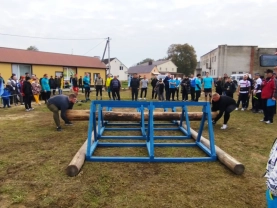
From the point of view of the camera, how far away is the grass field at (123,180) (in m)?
3.07

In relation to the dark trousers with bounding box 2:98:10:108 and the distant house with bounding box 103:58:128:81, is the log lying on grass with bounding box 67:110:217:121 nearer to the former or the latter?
the dark trousers with bounding box 2:98:10:108

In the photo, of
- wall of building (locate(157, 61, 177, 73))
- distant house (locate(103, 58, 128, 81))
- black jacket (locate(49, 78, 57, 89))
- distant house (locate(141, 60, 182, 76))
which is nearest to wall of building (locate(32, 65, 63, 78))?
black jacket (locate(49, 78, 57, 89))

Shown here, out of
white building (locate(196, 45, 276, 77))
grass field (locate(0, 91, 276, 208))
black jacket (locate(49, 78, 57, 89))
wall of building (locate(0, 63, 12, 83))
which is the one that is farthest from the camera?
white building (locate(196, 45, 276, 77))

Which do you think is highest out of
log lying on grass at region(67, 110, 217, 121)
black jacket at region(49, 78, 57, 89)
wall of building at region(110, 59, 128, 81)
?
wall of building at region(110, 59, 128, 81)

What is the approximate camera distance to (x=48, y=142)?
5684 millimetres

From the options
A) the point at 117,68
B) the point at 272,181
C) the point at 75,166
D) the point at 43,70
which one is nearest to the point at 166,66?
the point at 117,68

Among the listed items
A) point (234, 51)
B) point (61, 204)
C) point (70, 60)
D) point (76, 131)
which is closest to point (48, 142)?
point (76, 131)

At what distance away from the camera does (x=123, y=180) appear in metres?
3.66

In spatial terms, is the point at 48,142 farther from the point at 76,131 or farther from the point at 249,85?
the point at 249,85

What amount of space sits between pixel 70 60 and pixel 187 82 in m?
20.8

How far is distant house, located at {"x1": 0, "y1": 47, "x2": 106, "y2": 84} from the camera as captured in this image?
2420cm

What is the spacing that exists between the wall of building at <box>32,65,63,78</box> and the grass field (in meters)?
22.7

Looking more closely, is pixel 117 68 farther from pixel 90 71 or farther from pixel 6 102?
pixel 6 102

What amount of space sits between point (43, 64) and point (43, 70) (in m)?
0.71
